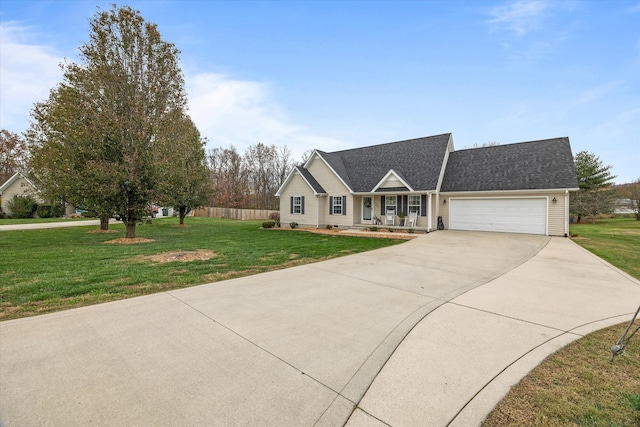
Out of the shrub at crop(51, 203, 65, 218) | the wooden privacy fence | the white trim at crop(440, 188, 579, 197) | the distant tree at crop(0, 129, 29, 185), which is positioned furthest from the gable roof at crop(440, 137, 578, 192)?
the distant tree at crop(0, 129, 29, 185)

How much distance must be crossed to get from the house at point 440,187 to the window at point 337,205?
0.07 metres

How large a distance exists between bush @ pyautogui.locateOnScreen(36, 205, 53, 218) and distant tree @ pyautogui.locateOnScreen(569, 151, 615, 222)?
169ft

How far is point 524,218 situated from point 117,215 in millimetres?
21590

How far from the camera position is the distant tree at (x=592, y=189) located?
26.1 metres

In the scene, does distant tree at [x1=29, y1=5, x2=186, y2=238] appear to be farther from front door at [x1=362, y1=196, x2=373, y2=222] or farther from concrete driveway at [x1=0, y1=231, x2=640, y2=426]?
front door at [x1=362, y1=196, x2=373, y2=222]

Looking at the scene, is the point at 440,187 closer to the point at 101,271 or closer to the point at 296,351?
the point at 296,351

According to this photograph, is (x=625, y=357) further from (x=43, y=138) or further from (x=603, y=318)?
(x=43, y=138)

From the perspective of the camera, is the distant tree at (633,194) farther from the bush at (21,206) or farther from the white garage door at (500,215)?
the bush at (21,206)

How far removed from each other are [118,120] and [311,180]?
11825mm

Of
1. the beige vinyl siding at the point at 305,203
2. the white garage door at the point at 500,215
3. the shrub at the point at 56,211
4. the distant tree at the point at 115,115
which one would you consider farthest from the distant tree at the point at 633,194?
the shrub at the point at 56,211

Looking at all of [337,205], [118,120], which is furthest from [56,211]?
[337,205]

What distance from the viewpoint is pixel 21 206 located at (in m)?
26.6

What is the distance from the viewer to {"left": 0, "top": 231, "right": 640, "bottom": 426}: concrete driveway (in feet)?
7.20

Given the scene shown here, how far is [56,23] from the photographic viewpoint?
1094 cm
